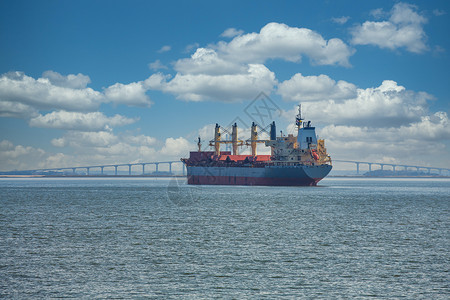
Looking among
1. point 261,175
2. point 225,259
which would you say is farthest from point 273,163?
point 225,259

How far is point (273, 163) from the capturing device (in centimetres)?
11919

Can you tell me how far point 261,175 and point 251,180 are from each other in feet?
19.9

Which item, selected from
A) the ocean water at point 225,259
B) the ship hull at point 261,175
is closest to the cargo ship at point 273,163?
the ship hull at point 261,175

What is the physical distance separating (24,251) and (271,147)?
9734 cm

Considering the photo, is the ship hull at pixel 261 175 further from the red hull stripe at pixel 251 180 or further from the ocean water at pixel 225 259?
the ocean water at pixel 225 259

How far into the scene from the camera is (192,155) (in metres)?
150

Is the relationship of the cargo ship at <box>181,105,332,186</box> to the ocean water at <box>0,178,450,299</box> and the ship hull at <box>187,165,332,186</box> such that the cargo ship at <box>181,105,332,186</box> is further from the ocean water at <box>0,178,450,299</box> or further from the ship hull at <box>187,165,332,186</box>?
the ocean water at <box>0,178,450,299</box>

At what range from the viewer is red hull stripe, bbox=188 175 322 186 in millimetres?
116544

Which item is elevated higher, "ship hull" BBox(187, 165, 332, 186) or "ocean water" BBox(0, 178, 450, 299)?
"ship hull" BBox(187, 165, 332, 186)

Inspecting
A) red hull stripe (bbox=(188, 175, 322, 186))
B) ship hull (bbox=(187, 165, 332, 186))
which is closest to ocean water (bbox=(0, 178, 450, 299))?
ship hull (bbox=(187, 165, 332, 186))

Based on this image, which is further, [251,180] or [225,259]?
[251,180]

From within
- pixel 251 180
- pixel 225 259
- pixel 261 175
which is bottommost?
pixel 225 259

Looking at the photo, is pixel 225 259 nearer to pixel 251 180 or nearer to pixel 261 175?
pixel 261 175

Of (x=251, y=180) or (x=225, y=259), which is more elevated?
(x=251, y=180)
